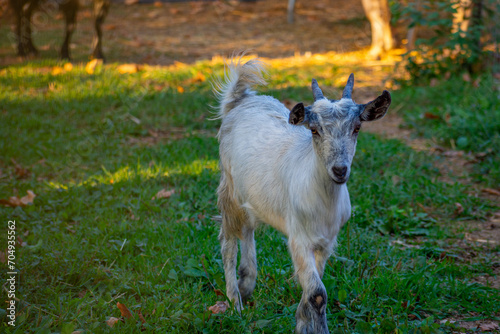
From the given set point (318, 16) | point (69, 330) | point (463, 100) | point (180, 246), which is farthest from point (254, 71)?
point (318, 16)

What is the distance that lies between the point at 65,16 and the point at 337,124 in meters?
8.45

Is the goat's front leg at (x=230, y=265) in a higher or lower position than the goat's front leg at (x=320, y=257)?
lower

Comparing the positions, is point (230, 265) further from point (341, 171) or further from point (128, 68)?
point (128, 68)

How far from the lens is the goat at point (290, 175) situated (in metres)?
3.01

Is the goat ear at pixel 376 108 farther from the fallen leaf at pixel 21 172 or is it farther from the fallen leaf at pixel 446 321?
the fallen leaf at pixel 21 172

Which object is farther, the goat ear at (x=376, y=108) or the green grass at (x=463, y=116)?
the green grass at (x=463, y=116)

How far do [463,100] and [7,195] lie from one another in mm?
6161

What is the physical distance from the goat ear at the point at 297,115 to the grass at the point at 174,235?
1276 mm

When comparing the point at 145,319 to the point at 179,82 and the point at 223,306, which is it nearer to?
the point at 223,306

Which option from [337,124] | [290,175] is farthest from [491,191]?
[337,124]

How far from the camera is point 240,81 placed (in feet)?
13.6

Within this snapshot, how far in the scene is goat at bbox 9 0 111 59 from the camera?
32.2 feet

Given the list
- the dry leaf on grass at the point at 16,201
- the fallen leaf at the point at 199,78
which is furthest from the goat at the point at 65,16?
the dry leaf on grass at the point at 16,201

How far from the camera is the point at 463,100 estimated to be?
7602 mm
